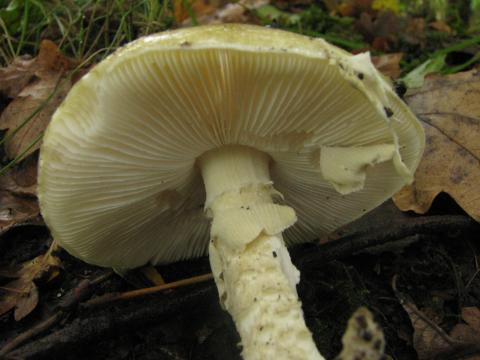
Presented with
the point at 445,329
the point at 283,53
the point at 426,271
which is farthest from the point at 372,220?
the point at 283,53

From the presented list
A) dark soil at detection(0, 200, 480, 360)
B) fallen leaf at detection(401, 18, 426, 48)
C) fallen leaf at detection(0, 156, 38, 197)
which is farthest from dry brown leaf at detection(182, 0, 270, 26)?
dark soil at detection(0, 200, 480, 360)

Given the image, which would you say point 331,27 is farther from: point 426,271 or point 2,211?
point 2,211

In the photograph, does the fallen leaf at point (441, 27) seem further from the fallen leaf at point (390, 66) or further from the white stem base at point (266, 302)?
the white stem base at point (266, 302)

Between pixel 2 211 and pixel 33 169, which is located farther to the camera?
pixel 33 169

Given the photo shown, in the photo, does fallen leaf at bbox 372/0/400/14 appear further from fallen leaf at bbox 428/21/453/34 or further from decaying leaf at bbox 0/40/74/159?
decaying leaf at bbox 0/40/74/159

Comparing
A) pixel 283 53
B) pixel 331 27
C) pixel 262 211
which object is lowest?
pixel 331 27

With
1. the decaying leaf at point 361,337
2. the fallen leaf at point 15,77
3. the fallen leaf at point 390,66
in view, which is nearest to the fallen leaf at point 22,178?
the fallen leaf at point 15,77

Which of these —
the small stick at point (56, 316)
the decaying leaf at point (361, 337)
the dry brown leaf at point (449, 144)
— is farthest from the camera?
the dry brown leaf at point (449, 144)

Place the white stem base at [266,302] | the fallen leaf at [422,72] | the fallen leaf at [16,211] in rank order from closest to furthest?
the white stem base at [266,302] → the fallen leaf at [16,211] → the fallen leaf at [422,72]
